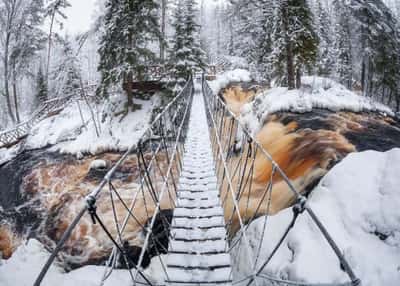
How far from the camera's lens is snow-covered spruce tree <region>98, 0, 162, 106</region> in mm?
12294

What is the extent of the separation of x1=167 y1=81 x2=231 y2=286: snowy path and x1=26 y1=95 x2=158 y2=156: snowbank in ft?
23.6

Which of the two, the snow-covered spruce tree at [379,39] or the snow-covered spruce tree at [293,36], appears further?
the snow-covered spruce tree at [379,39]

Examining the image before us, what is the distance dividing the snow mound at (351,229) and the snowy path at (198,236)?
59cm

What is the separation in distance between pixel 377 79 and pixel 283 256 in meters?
22.9

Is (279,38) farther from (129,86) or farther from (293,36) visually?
(129,86)

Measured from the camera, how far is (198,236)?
3.39 m

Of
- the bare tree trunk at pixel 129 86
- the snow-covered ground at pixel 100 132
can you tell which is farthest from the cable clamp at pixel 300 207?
the bare tree trunk at pixel 129 86

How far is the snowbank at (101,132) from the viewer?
11391mm

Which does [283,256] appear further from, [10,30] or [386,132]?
[10,30]

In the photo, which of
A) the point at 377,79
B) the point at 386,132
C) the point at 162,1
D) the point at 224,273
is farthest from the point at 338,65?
the point at 224,273

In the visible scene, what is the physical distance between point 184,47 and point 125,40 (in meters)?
3.23

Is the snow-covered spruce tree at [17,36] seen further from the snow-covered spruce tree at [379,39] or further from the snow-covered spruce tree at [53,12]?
the snow-covered spruce tree at [379,39]

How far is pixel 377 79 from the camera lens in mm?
20938

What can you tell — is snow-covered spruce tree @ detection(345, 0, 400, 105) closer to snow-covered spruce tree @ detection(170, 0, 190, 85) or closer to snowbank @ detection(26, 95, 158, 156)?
snow-covered spruce tree @ detection(170, 0, 190, 85)
